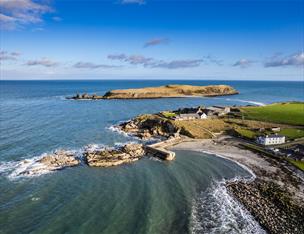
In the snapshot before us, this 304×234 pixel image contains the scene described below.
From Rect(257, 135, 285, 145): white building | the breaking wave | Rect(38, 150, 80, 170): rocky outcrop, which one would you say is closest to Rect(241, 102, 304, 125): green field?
Rect(257, 135, 285, 145): white building

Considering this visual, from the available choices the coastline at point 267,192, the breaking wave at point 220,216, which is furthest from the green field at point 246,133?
the breaking wave at point 220,216

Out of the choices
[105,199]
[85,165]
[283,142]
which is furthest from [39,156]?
[283,142]

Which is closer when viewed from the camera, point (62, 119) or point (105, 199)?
point (105, 199)

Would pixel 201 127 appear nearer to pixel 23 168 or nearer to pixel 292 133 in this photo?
pixel 292 133

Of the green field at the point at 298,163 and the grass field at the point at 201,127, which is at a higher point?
the grass field at the point at 201,127

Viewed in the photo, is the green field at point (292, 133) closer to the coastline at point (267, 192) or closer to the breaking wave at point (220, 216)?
the coastline at point (267, 192)

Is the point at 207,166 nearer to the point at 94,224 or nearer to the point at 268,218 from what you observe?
the point at 268,218

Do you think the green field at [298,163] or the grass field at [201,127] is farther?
the grass field at [201,127]
